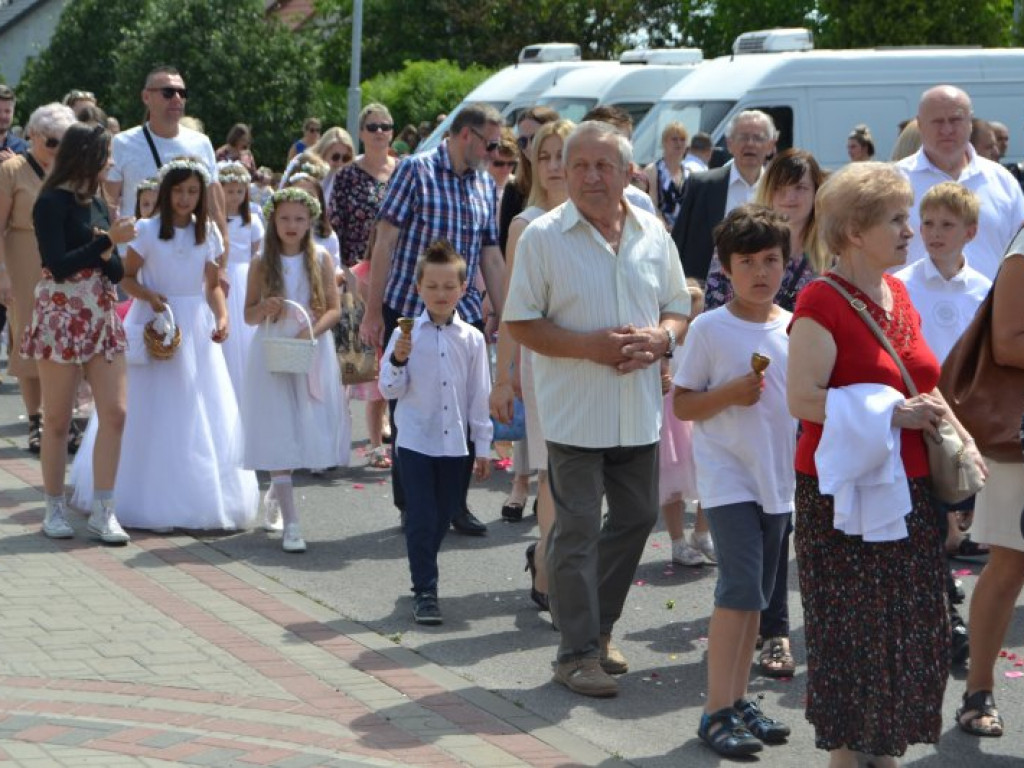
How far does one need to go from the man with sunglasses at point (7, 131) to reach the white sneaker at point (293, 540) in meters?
4.73

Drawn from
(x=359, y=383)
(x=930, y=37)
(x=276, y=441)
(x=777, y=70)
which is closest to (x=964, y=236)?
(x=276, y=441)

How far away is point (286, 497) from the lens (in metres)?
9.30

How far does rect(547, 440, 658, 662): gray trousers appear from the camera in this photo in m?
6.71

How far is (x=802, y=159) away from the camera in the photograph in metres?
7.78

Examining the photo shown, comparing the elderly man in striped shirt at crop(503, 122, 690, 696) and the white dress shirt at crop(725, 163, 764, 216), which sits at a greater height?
the white dress shirt at crop(725, 163, 764, 216)

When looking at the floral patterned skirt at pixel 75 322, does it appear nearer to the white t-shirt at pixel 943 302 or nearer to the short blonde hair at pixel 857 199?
the white t-shirt at pixel 943 302

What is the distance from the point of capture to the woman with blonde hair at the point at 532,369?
739 cm

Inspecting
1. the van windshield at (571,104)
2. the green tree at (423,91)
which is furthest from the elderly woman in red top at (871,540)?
the green tree at (423,91)

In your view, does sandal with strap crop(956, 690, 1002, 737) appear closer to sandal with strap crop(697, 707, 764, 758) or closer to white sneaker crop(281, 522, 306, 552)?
sandal with strap crop(697, 707, 764, 758)

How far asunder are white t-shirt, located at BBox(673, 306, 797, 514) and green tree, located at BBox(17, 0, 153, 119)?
4039 cm

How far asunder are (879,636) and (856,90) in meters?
13.8

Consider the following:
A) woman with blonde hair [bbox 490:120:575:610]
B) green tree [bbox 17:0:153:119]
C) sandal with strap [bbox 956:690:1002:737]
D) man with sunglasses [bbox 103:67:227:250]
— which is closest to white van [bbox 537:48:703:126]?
man with sunglasses [bbox 103:67:227:250]

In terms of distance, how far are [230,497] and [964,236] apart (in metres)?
A: 4.15

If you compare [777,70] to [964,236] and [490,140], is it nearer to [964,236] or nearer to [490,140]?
[490,140]
